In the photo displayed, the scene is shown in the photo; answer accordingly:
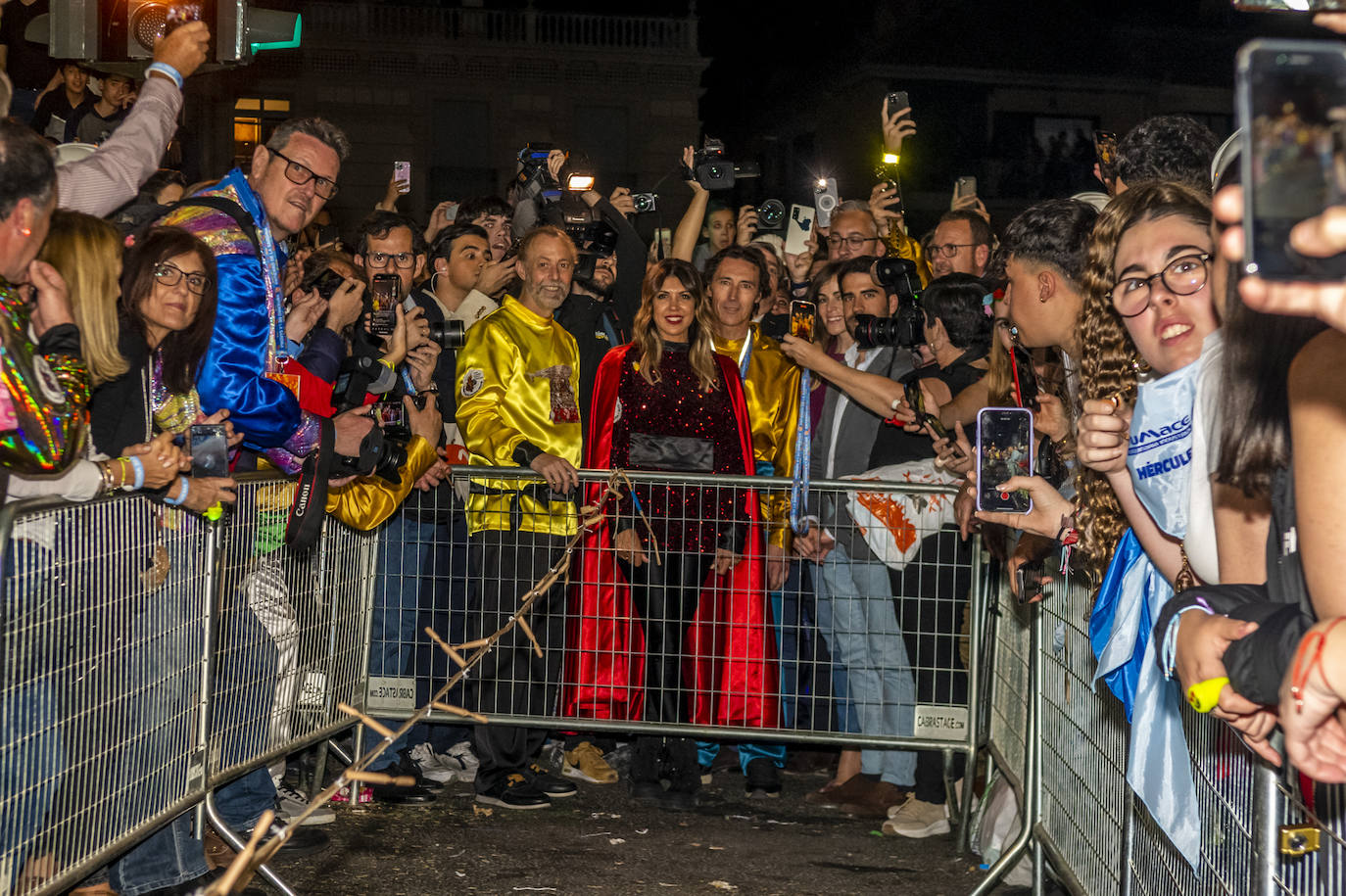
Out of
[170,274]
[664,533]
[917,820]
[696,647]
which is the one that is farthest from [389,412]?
[917,820]

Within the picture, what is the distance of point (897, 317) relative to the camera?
5.45 m

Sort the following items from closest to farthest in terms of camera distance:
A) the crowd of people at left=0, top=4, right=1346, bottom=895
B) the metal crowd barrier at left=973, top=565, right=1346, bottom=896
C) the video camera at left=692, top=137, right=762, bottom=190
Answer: the metal crowd barrier at left=973, top=565, right=1346, bottom=896, the crowd of people at left=0, top=4, right=1346, bottom=895, the video camera at left=692, top=137, right=762, bottom=190

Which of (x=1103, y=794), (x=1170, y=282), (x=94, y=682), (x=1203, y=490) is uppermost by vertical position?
(x=1170, y=282)

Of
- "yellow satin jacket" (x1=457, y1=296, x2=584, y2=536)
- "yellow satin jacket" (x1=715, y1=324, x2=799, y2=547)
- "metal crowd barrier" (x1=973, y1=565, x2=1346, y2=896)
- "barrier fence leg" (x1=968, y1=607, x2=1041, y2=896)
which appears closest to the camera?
"metal crowd barrier" (x1=973, y1=565, x2=1346, y2=896)

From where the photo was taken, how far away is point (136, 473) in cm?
334

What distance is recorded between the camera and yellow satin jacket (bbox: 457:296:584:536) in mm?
5355

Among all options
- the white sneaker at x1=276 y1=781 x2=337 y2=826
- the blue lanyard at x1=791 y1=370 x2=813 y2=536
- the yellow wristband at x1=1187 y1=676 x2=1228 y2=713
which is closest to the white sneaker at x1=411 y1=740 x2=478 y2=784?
the white sneaker at x1=276 y1=781 x2=337 y2=826

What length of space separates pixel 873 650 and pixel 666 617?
87cm

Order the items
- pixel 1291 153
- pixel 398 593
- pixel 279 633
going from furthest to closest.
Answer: pixel 398 593 → pixel 279 633 → pixel 1291 153

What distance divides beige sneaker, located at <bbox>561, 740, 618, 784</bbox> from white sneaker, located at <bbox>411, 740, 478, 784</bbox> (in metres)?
0.44

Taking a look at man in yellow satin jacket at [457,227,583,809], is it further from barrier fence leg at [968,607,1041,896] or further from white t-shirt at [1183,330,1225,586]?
white t-shirt at [1183,330,1225,586]

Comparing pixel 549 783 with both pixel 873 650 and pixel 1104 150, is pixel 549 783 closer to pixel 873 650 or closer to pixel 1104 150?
pixel 873 650

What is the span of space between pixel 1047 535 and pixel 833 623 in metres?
1.69

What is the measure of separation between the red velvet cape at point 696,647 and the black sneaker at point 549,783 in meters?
0.32
